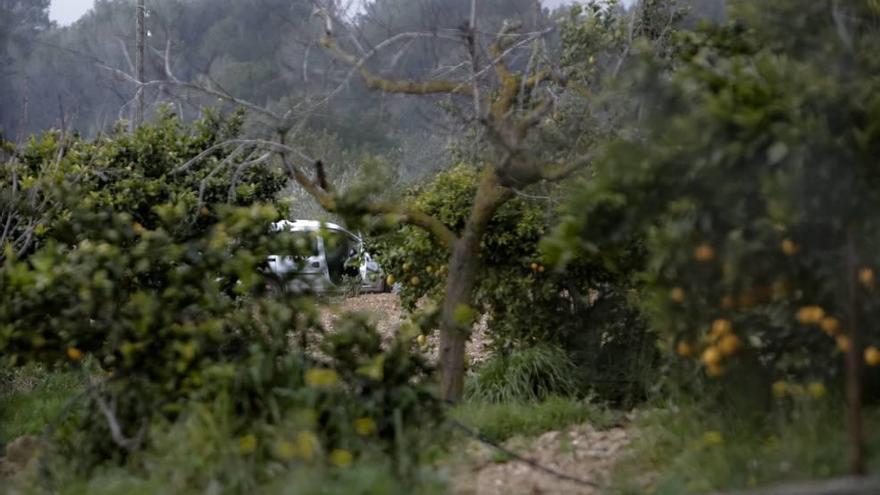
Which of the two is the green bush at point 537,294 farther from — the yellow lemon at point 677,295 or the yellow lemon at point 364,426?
the yellow lemon at point 364,426

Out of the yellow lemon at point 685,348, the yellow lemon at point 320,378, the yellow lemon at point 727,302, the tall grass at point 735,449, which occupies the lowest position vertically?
the tall grass at point 735,449

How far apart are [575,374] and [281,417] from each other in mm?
4264

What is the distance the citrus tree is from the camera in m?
4.45

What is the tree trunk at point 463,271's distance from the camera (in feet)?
25.2

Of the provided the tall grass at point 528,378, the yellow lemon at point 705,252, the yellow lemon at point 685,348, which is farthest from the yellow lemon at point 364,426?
the tall grass at point 528,378

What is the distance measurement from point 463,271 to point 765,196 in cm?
339

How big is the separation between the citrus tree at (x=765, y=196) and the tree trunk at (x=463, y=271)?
2.38m

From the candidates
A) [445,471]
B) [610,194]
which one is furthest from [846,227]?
[445,471]

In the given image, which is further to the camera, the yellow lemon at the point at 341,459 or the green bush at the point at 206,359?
the green bush at the point at 206,359

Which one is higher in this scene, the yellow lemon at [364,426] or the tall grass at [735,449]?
A: the yellow lemon at [364,426]

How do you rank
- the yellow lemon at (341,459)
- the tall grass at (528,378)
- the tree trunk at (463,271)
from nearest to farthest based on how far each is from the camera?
the yellow lemon at (341,459)
the tree trunk at (463,271)
the tall grass at (528,378)

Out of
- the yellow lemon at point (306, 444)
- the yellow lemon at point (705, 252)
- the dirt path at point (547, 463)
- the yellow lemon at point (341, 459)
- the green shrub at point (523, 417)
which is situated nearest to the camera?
the yellow lemon at point (306, 444)

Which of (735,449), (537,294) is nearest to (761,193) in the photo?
(735,449)

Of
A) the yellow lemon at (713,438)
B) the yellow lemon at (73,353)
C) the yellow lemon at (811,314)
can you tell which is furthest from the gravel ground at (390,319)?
the yellow lemon at (811,314)
